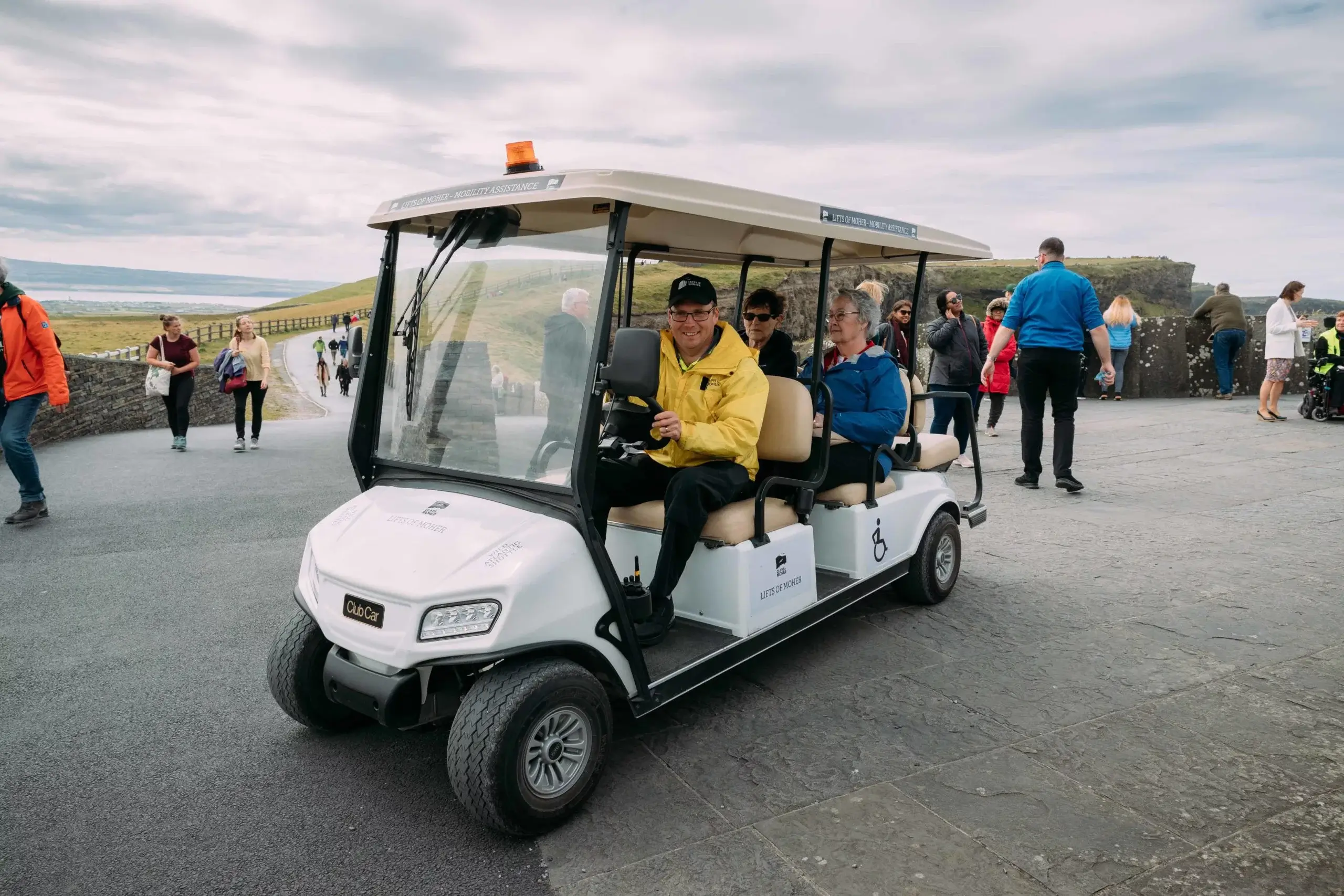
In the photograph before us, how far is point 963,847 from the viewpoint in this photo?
8.96 feet

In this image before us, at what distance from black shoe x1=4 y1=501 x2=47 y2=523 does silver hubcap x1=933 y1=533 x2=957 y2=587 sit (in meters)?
7.11

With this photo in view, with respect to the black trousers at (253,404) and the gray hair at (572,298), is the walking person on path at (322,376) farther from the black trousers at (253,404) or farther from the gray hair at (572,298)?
the gray hair at (572,298)

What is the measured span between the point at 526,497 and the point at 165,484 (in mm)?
7556

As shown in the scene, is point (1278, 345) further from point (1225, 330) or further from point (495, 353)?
point (495, 353)

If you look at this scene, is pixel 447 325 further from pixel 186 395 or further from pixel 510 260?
pixel 186 395

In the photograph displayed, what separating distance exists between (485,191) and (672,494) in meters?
1.37

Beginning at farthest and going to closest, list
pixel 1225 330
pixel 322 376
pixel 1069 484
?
pixel 322 376, pixel 1225 330, pixel 1069 484

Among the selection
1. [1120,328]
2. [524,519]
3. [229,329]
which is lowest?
[524,519]

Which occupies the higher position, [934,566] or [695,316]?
[695,316]

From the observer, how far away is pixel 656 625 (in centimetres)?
341

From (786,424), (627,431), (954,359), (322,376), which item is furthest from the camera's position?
(322,376)

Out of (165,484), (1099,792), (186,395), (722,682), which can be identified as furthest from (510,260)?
(186,395)

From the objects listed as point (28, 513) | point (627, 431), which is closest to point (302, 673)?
point (627, 431)

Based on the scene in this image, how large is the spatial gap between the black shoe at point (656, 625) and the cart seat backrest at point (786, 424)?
105 cm
